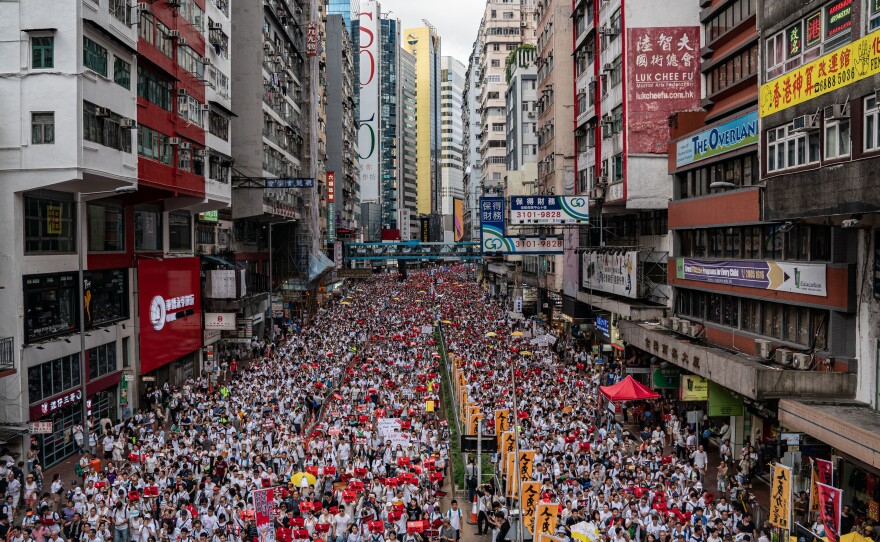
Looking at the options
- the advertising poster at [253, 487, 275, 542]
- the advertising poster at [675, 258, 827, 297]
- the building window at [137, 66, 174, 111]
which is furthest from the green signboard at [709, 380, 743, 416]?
the building window at [137, 66, 174, 111]

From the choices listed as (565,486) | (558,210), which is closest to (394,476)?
(565,486)

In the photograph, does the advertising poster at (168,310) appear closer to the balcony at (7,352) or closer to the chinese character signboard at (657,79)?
the balcony at (7,352)

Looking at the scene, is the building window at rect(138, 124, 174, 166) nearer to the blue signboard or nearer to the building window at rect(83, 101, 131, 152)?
the building window at rect(83, 101, 131, 152)

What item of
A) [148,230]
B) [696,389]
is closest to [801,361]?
[696,389]

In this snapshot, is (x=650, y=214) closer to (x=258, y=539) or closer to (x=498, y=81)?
(x=258, y=539)

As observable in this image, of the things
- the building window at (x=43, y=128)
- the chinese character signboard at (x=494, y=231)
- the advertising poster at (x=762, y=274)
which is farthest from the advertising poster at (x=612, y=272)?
the building window at (x=43, y=128)
